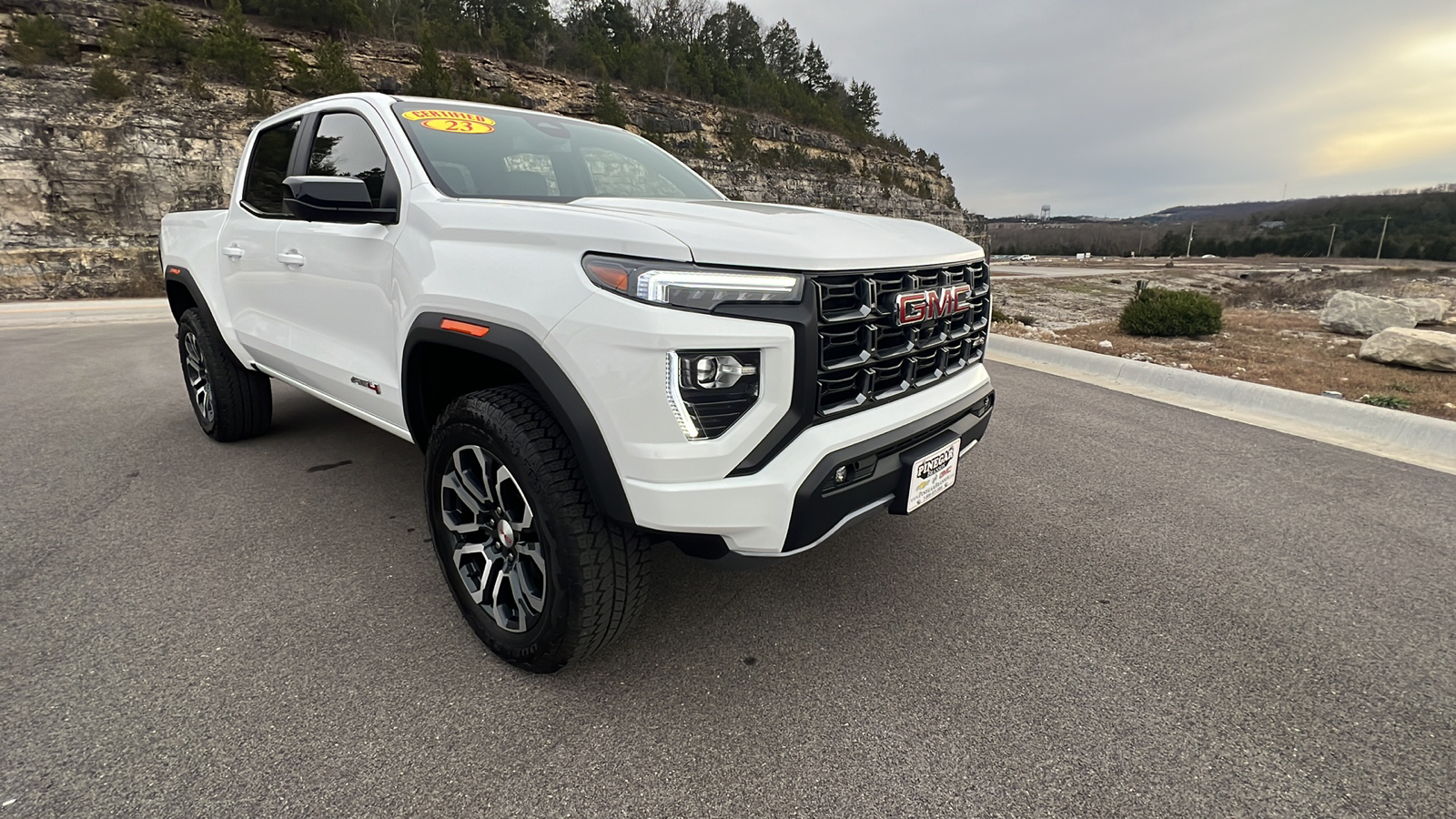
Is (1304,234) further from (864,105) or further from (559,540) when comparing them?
(559,540)

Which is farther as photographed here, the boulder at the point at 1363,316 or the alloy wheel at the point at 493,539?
the boulder at the point at 1363,316

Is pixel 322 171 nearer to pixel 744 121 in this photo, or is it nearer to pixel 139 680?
pixel 139 680

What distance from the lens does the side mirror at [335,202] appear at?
2.28 meters

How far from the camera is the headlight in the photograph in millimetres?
1695

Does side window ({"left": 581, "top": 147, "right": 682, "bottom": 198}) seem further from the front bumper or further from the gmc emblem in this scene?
the front bumper

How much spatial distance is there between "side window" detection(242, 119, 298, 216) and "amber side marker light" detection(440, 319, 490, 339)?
183 cm

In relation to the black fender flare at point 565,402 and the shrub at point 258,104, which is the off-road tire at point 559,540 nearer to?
the black fender flare at point 565,402

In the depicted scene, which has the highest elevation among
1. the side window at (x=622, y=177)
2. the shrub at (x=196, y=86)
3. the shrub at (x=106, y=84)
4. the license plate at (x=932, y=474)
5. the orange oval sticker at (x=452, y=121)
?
the shrub at (x=196, y=86)

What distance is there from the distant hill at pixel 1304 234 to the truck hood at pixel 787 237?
9287 centimetres

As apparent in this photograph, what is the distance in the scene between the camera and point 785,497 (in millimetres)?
1769

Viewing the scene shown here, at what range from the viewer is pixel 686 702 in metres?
2.02

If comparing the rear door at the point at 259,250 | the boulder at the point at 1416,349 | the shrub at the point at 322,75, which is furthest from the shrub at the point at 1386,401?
the shrub at the point at 322,75

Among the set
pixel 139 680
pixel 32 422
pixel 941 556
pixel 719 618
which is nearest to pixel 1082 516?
pixel 941 556

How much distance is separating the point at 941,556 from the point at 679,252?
188cm
